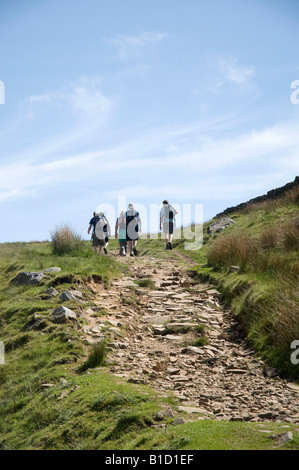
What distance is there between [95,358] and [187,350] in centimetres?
184

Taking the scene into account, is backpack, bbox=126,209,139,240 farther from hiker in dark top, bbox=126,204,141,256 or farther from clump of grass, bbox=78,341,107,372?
clump of grass, bbox=78,341,107,372

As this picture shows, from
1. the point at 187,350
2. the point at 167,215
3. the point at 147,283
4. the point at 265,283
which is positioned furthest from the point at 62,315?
the point at 167,215

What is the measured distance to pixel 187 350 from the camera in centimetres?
935

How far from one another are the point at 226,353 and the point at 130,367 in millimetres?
1981

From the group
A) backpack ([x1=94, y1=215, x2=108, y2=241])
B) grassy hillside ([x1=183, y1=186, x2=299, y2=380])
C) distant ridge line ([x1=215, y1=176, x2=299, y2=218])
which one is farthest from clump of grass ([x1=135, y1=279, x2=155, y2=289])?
distant ridge line ([x1=215, y1=176, x2=299, y2=218])

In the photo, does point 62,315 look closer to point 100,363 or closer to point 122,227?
point 100,363

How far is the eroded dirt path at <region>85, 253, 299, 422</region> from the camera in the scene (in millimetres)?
6988

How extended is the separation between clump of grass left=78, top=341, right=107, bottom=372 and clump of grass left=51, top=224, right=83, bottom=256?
9538mm

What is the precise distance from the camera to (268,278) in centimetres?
1171

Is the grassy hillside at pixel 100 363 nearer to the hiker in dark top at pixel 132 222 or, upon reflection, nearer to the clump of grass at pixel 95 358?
the clump of grass at pixel 95 358

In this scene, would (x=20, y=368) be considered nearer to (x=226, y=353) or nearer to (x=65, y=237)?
(x=226, y=353)

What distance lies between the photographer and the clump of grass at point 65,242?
18156 millimetres

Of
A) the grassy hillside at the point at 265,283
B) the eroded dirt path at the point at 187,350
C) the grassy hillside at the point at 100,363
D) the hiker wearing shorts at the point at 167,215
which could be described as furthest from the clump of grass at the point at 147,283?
the hiker wearing shorts at the point at 167,215
